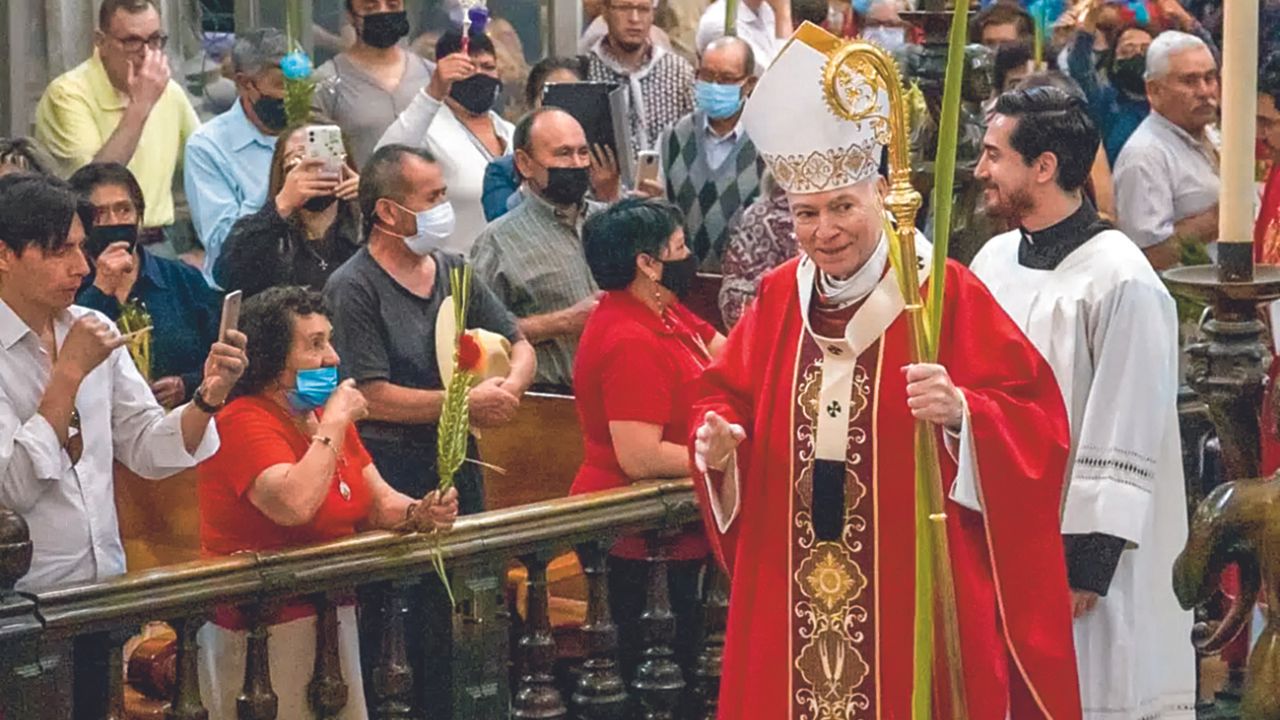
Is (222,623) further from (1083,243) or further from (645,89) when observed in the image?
(645,89)

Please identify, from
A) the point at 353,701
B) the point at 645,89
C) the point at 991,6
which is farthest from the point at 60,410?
the point at 991,6

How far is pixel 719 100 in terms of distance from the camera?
8.47 m

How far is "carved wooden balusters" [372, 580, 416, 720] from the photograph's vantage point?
482 cm

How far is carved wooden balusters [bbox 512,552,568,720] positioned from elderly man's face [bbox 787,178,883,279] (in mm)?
1248

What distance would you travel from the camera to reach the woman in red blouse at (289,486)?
15.8ft

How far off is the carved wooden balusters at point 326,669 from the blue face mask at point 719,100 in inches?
161

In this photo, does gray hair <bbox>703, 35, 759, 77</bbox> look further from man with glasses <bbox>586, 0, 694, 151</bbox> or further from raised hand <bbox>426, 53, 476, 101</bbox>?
raised hand <bbox>426, 53, 476, 101</bbox>

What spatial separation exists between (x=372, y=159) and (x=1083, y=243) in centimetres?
234

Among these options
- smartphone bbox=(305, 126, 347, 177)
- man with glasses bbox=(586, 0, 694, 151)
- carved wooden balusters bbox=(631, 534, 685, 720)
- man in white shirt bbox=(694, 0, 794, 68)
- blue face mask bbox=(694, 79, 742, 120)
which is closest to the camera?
carved wooden balusters bbox=(631, 534, 685, 720)

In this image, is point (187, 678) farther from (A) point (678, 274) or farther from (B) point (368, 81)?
(B) point (368, 81)

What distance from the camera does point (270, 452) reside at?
4941 millimetres

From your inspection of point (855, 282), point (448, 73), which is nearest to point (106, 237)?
point (448, 73)

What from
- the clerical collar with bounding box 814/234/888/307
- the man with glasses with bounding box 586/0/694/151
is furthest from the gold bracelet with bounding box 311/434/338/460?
the man with glasses with bounding box 586/0/694/151

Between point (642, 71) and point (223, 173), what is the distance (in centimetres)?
219
